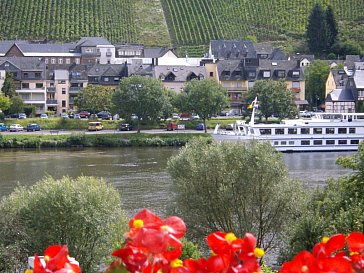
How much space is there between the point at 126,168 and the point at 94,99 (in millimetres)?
26729

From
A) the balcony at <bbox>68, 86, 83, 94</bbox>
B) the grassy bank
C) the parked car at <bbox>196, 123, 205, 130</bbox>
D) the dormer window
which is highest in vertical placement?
the dormer window

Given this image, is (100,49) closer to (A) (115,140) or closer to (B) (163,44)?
(B) (163,44)

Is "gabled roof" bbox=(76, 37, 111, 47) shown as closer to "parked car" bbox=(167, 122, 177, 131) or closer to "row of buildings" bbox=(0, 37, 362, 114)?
"row of buildings" bbox=(0, 37, 362, 114)

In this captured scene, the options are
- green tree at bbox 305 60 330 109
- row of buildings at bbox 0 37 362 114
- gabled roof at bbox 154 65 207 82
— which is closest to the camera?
row of buildings at bbox 0 37 362 114

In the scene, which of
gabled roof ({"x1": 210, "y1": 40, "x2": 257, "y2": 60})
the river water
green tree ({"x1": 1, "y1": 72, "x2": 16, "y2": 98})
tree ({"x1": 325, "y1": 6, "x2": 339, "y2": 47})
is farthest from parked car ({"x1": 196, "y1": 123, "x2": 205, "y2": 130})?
tree ({"x1": 325, "y1": 6, "x2": 339, "y2": 47})

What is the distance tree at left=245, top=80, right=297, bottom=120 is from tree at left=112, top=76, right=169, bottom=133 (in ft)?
26.0

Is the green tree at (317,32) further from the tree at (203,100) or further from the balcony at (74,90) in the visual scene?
the tree at (203,100)

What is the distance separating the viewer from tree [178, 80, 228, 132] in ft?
197

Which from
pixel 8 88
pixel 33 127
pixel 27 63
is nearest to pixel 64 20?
pixel 27 63

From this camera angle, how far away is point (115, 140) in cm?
5375

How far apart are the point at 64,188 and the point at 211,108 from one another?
4130 cm

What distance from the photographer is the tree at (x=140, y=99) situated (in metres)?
58.7

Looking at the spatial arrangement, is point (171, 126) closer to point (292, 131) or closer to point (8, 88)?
point (292, 131)

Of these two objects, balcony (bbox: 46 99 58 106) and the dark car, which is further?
balcony (bbox: 46 99 58 106)
